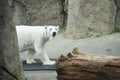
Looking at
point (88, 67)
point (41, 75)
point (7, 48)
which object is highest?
point (7, 48)

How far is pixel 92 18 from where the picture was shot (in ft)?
35.9

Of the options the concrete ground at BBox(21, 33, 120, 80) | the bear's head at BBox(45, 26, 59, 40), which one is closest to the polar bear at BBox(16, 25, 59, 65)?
the bear's head at BBox(45, 26, 59, 40)

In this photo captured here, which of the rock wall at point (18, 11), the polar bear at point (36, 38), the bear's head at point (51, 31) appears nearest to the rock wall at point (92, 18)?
the rock wall at point (18, 11)

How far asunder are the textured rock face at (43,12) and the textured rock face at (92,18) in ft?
5.92

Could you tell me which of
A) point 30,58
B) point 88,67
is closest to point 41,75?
point 30,58

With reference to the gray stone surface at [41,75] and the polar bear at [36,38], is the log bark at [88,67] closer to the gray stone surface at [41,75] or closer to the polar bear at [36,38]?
the gray stone surface at [41,75]

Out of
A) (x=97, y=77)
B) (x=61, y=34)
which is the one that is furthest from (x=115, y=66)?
(x=61, y=34)

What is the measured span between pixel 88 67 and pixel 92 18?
19.6 feet

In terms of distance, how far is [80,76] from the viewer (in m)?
5.10

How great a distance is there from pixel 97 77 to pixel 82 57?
0.36 metres

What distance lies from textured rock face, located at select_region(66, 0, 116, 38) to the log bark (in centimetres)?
569

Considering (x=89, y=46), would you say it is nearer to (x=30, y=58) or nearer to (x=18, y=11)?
(x=30, y=58)

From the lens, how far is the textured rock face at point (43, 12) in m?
12.9

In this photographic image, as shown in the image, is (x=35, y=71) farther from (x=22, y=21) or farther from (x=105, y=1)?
(x=22, y=21)
